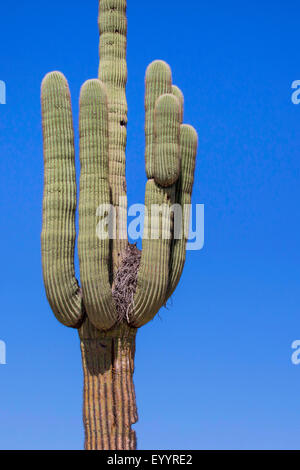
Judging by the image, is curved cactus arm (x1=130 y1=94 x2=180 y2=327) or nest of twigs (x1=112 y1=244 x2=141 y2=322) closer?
curved cactus arm (x1=130 y1=94 x2=180 y2=327)

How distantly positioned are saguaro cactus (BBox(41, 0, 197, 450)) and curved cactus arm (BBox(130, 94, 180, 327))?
12 millimetres

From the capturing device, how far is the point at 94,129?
468 inches

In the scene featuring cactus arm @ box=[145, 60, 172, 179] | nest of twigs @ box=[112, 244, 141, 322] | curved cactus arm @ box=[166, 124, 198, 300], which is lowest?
nest of twigs @ box=[112, 244, 141, 322]

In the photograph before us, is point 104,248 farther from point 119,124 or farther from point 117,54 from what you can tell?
point 117,54

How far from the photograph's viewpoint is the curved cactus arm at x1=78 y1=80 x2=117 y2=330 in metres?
11.8

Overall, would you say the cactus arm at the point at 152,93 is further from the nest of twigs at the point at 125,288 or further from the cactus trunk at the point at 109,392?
the cactus trunk at the point at 109,392

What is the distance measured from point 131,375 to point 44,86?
3.81 metres

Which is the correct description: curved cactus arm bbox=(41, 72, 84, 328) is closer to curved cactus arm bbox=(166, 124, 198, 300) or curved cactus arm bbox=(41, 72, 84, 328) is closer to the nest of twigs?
the nest of twigs

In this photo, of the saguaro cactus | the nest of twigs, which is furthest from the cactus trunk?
the nest of twigs

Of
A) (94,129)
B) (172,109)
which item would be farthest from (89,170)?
(172,109)

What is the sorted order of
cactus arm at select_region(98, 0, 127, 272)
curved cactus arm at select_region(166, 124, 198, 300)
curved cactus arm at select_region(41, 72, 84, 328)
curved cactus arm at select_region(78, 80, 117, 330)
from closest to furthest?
curved cactus arm at select_region(78, 80, 117, 330)
curved cactus arm at select_region(41, 72, 84, 328)
curved cactus arm at select_region(166, 124, 198, 300)
cactus arm at select_region(98, 0, 127, 272)

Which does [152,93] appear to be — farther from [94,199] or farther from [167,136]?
[94,199]

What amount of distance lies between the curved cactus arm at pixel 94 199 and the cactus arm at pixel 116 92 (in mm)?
595

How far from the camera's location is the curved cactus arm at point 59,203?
11.9 m
